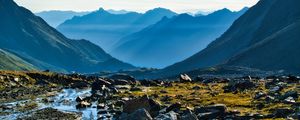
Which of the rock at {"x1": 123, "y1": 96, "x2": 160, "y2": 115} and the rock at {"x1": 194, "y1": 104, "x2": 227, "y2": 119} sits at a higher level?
the rock at {"x1": 123, "y1": 96, "x2": 160, "y2": 115}

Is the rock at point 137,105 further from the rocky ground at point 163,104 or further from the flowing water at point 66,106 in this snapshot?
the flowing water at point 66,106

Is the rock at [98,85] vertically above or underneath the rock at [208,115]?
above

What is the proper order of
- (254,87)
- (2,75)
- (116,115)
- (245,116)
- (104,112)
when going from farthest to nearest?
(2,75) < (254,87) < (104,112) < (116,115) < (245,116)

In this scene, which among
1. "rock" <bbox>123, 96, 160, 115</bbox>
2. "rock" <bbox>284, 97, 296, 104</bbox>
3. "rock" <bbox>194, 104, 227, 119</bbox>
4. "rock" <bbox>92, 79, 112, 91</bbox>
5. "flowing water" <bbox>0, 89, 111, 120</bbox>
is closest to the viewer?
"rock" <bbox>194, 104, 227, 119</bbox>

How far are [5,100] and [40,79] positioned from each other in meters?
44.7

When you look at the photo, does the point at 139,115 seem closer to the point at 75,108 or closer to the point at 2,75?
the point at 75,108

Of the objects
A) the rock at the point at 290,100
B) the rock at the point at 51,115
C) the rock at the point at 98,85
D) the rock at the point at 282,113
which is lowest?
the rock at the point at 282,113

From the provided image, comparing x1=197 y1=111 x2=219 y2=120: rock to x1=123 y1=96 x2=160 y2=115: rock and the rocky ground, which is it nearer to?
the rocky ground

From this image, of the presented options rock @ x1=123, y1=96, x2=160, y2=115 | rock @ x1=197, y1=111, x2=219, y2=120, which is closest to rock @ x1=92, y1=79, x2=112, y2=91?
rock @ x1=123, y1=96, x2=160, y2=115

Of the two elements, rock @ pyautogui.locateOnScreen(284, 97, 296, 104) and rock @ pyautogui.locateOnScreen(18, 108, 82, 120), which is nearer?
rock @ pyautogui.locateOnScreen(284, 97, 296, 104)

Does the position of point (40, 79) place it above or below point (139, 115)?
above

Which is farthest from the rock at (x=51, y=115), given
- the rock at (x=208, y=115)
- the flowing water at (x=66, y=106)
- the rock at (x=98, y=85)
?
the rock at (x=98, y=85)

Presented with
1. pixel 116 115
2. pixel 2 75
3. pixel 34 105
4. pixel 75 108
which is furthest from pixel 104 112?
pixel 2 75

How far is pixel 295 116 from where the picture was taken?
149ft
